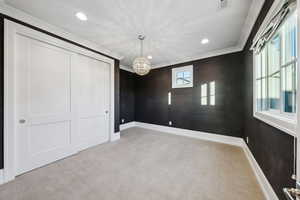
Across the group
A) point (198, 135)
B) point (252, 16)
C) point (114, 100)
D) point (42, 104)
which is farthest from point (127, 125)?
point (252, 16)

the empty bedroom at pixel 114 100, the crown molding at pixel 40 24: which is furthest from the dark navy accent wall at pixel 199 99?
the crown molding at pixel 40 24

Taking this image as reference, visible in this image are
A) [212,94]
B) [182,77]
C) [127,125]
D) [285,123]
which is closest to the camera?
[285,123]

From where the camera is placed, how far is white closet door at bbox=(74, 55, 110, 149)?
109 inches

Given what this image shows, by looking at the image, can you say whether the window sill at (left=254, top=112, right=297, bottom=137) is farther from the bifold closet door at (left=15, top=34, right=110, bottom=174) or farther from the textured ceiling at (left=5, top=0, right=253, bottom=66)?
the bifold closet door at (left=15, top=34, right=110, bottom=174)

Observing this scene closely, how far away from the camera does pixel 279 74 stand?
4.34 ft

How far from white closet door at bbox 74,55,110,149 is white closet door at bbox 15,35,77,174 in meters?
0.21

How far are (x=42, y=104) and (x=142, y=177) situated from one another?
2.31 metres

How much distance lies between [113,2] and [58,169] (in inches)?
117

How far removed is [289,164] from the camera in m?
1.01

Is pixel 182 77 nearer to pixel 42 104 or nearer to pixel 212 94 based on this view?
pixel 212 94

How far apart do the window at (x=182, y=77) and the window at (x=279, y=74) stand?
6.75 ft

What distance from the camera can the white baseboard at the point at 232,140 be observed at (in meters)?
1.47

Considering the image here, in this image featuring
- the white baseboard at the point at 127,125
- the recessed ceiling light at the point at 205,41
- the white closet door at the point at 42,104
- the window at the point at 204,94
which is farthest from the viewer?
the white baseboard at the point at 127,125

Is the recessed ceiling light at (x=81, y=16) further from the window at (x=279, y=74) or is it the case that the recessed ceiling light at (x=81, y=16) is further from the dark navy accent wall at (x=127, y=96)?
the dark navy accent wall at (x=127, y=96)
